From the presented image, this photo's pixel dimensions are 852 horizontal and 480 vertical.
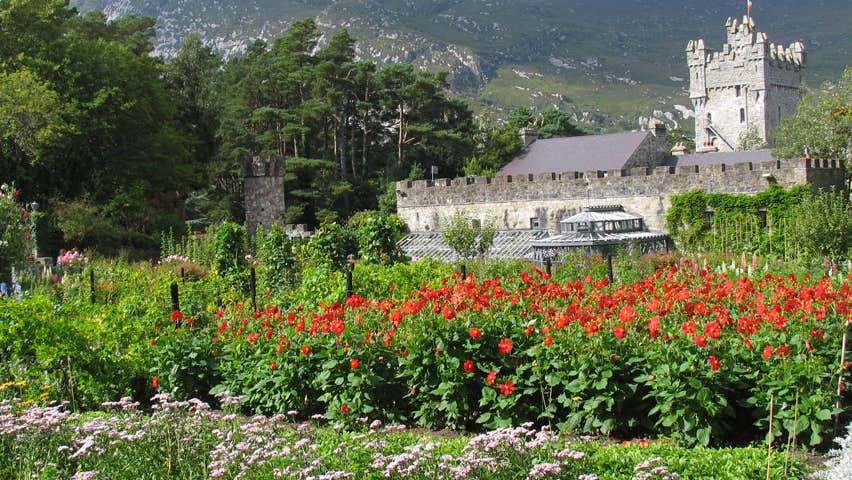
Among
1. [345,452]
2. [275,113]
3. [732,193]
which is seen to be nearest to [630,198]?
[732,193]

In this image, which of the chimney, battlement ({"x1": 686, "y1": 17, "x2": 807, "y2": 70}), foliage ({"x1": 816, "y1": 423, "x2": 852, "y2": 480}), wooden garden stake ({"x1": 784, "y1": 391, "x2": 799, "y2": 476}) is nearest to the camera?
foliage ({"x1": 816, "y1": 423, "x2": 852, "y2": 480})

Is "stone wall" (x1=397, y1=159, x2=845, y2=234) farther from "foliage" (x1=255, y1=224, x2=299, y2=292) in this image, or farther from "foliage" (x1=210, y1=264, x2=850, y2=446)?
"foliage" (x1=210, y1=264, x2=850, y2=446)

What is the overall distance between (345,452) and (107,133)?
2636 cm

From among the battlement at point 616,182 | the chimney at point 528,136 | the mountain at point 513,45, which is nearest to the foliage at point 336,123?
the chimney at point 528,136

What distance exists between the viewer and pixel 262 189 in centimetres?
3388

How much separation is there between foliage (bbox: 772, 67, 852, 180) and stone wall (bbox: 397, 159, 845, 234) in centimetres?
949

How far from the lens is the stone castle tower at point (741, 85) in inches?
2766

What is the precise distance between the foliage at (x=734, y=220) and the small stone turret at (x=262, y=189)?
14.7 metres

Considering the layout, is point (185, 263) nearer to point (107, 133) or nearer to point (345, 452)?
point (107, 133)

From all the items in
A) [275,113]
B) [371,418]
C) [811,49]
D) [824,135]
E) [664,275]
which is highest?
[811,49]

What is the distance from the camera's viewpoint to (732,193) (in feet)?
86.7

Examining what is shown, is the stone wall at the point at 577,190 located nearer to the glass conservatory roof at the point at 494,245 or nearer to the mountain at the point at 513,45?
the glass conservatory roof at the point at 494,245

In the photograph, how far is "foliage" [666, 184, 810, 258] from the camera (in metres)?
25.0

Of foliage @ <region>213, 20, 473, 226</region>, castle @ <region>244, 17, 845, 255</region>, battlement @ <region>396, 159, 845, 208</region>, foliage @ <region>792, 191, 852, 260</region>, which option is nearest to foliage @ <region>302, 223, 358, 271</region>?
castle @ <region>244, 17, 845, 255</region>
